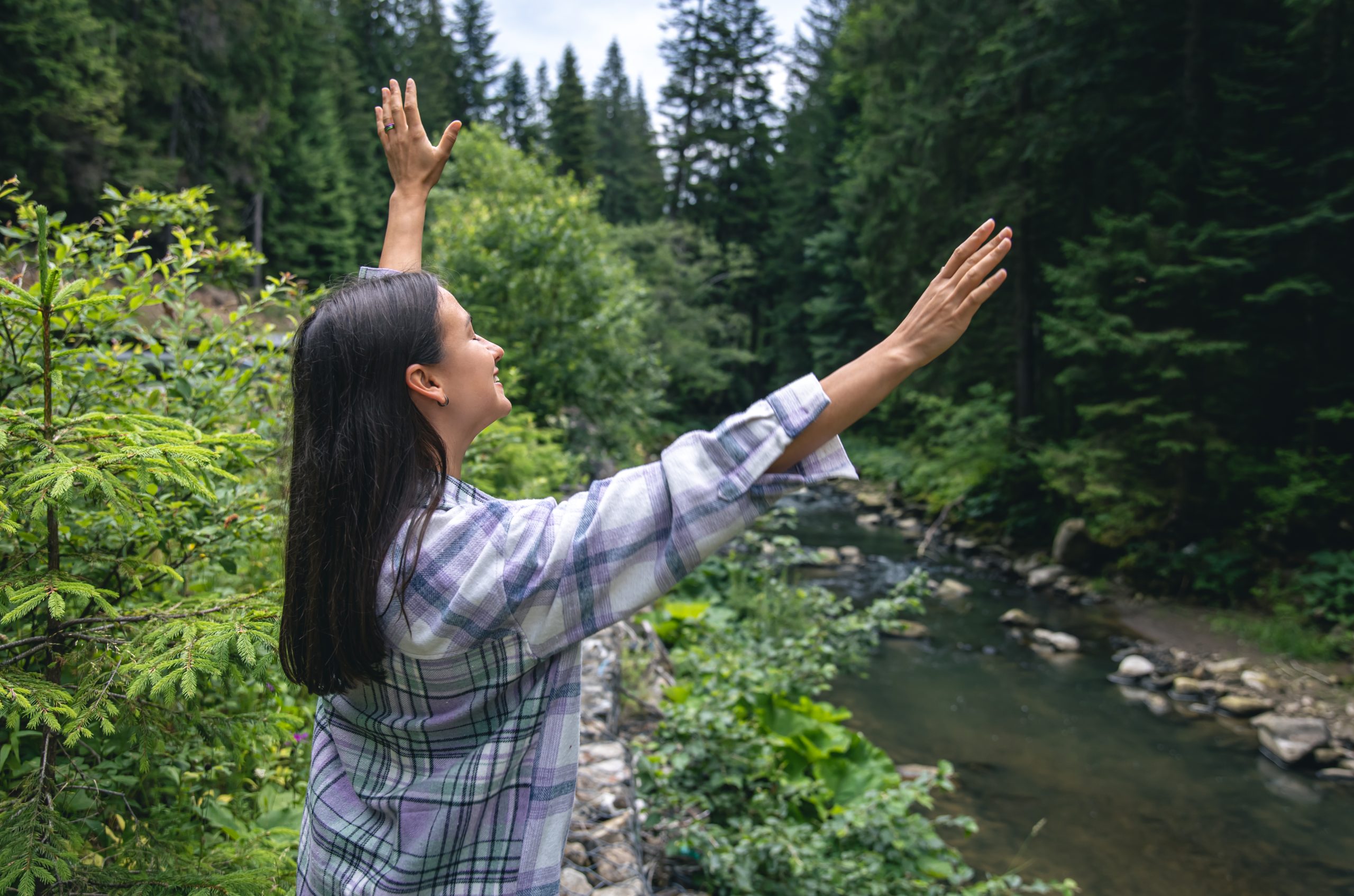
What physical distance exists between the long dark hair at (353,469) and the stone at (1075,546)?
40.0ft

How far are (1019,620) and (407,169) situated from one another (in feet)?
32.5

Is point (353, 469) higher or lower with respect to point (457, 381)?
lower

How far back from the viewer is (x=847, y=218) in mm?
19266

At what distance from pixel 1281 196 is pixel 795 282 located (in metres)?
18.8

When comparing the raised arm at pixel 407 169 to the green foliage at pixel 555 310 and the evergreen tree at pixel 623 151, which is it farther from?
the evergreen tree at pixel 623 151

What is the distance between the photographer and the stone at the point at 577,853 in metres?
2.70

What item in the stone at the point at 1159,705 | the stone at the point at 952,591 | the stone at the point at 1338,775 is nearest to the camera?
the stone at the point at 1338,775

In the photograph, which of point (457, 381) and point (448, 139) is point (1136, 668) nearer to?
point (448, 139)

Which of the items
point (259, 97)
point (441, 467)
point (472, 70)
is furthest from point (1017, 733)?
point (472, 70)

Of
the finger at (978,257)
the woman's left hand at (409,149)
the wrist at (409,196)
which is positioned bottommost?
the finger at (978,257)

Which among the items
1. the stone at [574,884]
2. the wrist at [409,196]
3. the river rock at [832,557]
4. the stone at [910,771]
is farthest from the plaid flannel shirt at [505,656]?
the river rock at [832,557]

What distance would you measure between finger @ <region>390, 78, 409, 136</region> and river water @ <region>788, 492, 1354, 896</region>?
17.1 feet

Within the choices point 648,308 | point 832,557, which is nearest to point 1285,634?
point 832,557

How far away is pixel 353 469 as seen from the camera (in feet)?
3.57
